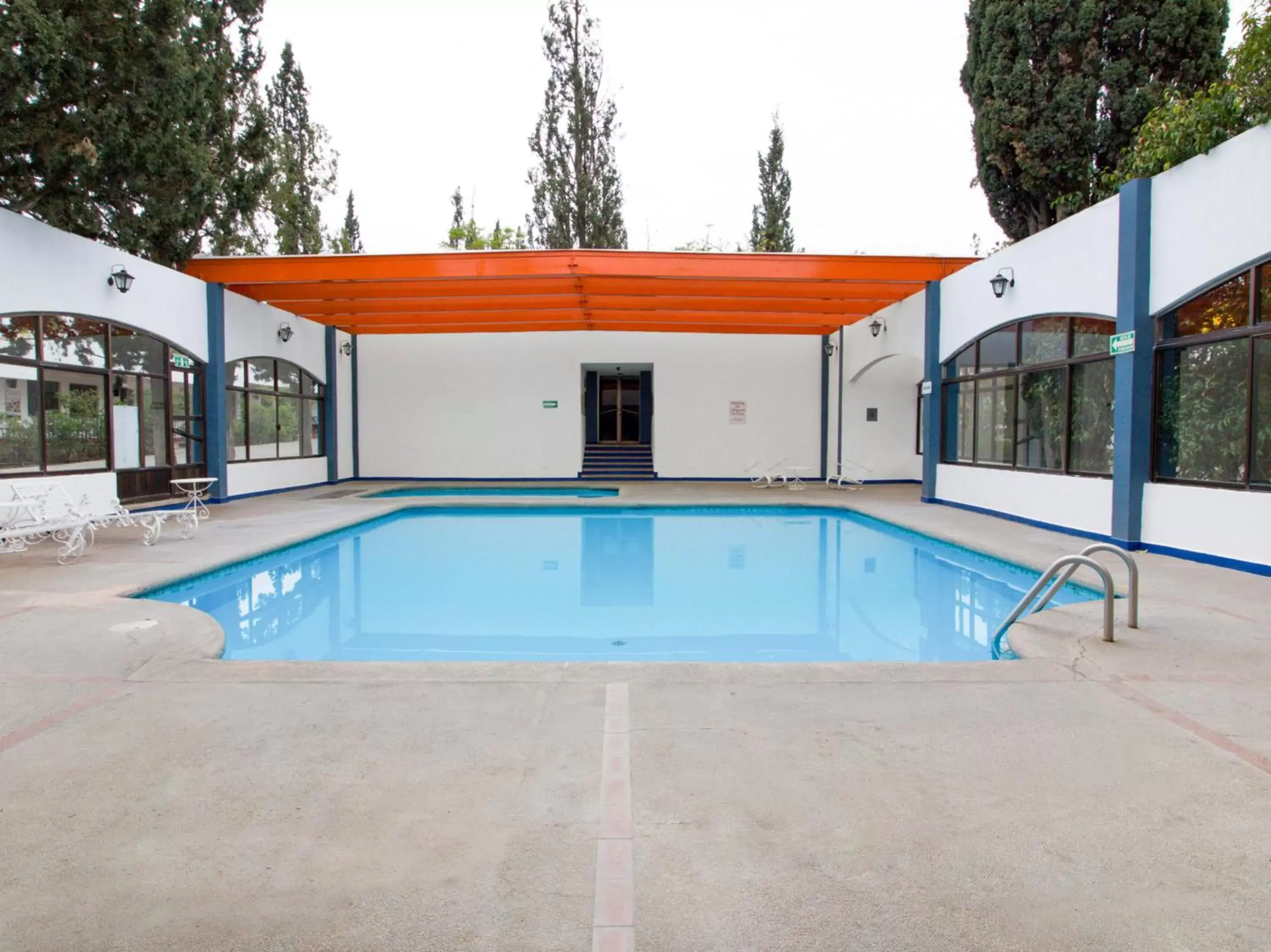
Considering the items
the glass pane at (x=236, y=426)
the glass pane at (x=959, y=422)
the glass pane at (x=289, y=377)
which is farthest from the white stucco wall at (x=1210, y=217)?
the glass pane at (x=289, y=377)

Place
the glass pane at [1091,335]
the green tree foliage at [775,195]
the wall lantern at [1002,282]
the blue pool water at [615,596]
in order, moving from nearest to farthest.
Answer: the blue pool water at [615,596] → the glass pane at [1091,335] → the wall lantern at [1002,282] → the green tree foliage at [775,195]

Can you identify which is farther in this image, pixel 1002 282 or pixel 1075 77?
pixel 1075 77

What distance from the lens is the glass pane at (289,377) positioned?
1316 cm

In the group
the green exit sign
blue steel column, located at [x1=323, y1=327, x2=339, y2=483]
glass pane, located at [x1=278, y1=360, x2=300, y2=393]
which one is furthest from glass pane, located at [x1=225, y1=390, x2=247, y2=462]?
the green exit sign

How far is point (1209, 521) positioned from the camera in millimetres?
6477

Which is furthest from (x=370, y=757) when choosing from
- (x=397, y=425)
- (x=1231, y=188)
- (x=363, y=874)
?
(x=397, y=425)

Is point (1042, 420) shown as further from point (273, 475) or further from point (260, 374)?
point (273, 475)

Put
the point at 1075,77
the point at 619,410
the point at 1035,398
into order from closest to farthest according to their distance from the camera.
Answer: the point at 1035,398, the point at 1075,77, the point at 619,410

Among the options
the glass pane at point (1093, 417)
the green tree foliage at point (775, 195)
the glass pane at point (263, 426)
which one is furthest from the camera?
the green tree foliage at point (775, 195)

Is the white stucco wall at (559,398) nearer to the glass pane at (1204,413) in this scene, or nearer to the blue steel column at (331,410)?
the blue steel column at (331,410)

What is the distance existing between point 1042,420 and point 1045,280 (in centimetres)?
163

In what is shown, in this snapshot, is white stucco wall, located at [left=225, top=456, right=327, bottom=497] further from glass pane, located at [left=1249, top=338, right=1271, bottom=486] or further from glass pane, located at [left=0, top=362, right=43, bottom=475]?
glass pane, located at [left=1249, top=338, right=1271, bottom=486]

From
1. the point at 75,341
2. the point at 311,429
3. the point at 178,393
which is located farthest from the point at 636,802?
the point at 311,429

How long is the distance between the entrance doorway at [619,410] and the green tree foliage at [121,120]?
9777 mm
